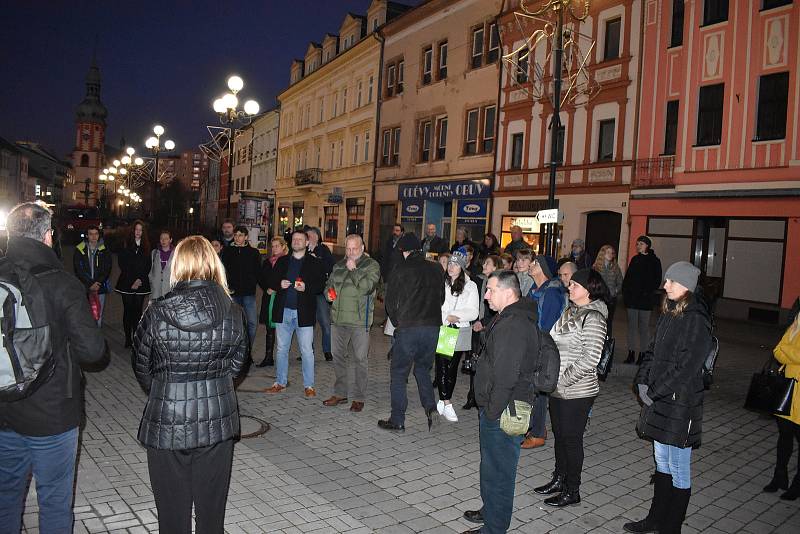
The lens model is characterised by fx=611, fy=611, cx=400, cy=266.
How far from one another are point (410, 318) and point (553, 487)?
7.40 ft

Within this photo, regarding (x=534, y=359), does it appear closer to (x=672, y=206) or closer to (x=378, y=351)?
(x=378, y=351)

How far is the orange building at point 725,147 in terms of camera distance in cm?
1648

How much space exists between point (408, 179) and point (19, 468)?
93.3 feet

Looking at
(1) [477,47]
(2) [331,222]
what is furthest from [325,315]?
(2) [331,222]

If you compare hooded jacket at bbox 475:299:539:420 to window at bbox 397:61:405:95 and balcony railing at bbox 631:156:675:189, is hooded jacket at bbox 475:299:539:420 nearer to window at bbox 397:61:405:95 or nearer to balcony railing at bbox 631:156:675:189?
balcony railing at bbox 631:156:675:189

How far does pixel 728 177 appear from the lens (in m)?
17.5

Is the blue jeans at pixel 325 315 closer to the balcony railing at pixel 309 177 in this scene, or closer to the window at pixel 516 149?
the window at pixel 516 149

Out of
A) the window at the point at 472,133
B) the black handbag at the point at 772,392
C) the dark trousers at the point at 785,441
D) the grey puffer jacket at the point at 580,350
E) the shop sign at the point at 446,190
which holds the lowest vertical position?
the dark trousers at the point at 785,441

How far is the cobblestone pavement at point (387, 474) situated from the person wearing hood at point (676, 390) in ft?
1.90

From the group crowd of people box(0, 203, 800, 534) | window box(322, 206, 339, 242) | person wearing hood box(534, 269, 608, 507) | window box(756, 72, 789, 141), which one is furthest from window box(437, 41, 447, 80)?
person wearing hood box(534, 269, 608, 507)

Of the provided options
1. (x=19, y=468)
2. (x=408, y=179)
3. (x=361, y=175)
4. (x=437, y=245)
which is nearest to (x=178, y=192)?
(x=361, y=175)

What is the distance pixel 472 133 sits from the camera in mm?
27219

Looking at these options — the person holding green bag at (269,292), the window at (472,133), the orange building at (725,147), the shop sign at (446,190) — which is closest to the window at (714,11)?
the orange building at (725,147)

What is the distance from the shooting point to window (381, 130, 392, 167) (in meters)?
33.3
